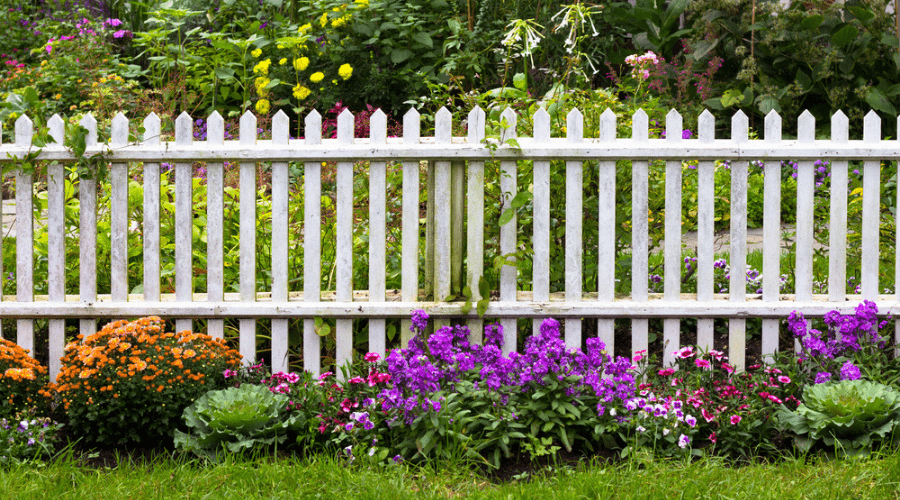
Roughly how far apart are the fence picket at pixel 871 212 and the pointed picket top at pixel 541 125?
129 cm

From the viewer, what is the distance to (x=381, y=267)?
3832mm

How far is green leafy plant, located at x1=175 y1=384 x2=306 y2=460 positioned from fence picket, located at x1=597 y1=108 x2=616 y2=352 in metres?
1.32

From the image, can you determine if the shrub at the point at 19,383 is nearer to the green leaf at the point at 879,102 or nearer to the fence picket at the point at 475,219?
the fence picket at the point at 475,219

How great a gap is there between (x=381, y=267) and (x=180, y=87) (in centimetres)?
407

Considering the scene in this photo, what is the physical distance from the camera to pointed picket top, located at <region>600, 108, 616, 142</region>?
3703 millimetres

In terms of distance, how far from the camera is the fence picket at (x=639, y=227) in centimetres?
372

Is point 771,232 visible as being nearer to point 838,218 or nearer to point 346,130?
point 838,218

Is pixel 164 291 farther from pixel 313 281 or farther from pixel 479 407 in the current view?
pixel 479 407

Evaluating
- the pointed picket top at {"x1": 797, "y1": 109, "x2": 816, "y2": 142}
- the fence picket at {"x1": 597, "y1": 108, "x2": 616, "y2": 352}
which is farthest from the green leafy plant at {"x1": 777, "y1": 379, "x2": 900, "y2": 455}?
the pointed picket top at {"x1": 797, "y1": 109, "x2": 816, "y2": 142}

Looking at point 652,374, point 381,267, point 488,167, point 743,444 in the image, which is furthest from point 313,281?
point 743,444

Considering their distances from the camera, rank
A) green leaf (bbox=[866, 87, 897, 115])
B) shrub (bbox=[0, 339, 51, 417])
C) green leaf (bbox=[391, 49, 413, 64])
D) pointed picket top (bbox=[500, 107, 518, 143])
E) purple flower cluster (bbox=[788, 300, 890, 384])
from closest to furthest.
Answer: shrub (bbox=[0, 339, 51, 417]) < purple flower cluster (bbox=[788, 300, 890, 384]) < pointed picket top (bbox=[500, 107, 518, 143]) < green leaf (bbox=[866, 87, 897, 115]) < green leaf (bbox=[391, 49, 413, 64])

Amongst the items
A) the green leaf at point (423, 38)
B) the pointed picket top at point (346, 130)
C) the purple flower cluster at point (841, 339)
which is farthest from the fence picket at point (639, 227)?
the green leaf at point (423, 38)

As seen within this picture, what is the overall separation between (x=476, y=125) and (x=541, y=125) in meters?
0.26

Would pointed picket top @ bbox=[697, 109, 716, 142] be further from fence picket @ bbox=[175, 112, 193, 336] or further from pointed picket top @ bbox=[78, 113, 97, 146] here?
pointed picket top @ bbox=[78, 113, 97, 146]
